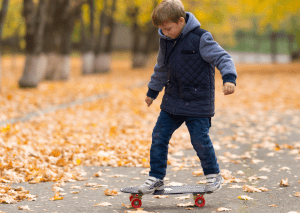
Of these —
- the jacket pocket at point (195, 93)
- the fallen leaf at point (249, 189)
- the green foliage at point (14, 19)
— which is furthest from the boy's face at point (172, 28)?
the green foliage at point (14, 19)

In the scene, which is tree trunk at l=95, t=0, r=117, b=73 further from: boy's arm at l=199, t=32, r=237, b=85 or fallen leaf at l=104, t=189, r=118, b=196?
boy's arm at l=199, t=32, r=237, b=85

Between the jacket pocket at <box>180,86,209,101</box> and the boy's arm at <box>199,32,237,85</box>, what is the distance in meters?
0.26

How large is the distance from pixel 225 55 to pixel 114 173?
224cm

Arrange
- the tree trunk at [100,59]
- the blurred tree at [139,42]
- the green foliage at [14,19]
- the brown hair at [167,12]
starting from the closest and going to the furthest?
the brown hair at [167,12] → the tree trunk at [100,59] → the green foliage at [14,19] → the blurred tree at [139,42]

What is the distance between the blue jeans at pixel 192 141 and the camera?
12.4 ft

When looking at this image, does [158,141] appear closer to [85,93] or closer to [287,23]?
[85,93]

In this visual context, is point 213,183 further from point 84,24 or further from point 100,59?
point 84,24

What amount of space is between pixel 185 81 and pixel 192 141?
1.82 ft

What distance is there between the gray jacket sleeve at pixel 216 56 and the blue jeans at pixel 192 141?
0.52 m

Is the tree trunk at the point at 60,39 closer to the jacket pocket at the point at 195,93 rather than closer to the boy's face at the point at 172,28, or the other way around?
the boy's face at the point at 172,28

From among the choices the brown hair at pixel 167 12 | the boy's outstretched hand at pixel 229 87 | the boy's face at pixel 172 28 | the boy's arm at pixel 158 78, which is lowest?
the boy's outstretched hand at pixel 229 87

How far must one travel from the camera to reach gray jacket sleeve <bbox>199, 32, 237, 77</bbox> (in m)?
3.56

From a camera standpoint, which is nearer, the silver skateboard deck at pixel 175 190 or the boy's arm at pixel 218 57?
the boy's arm at pixel 218 57

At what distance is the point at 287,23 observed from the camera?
3306 centimetres
